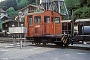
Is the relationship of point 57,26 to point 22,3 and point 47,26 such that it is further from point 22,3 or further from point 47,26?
point 22,3

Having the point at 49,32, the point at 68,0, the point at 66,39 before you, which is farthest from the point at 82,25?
the point at 68,0

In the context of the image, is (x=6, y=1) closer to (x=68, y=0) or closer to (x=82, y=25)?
(x=68, y=0)

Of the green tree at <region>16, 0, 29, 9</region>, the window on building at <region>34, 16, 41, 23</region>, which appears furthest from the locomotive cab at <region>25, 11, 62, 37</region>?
the green tree at <region>16, 0, 29, 9</region>

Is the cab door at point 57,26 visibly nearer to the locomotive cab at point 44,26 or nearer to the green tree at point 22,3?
the locomotive cab at point 44,26

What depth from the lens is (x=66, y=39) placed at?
17188 millimetres

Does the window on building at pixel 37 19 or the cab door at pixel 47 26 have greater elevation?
the window on building at pixel 37 19

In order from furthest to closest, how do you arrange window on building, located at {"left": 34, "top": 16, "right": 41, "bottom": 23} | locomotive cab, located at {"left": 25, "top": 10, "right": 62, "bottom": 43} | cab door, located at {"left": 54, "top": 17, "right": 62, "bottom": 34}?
cab door, located at {"left": 54, "top": 17, "right": 62, "bottom": 34}, window on building, located at {"left": 34, "top": 16, "right": 41, "bottom": 23}, locomotive cab, located at {"left": 25, "top": 10, "right": 62, "bottom": 43}

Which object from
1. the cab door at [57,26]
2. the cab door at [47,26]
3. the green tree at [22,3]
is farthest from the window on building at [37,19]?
the green tree at [22,3]

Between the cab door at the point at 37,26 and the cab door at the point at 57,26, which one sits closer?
the cab door at the point at 37,26

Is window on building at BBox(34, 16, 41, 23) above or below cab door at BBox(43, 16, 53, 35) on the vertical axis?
above

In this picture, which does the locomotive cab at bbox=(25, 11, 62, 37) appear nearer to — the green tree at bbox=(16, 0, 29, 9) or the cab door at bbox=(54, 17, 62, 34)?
the cab door at bbox=(54, 17, 62, 34)

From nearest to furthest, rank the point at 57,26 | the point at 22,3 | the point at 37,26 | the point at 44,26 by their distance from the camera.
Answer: the point at 44,26 < the point at 37,26 < the point at 57,26 < the point at 22,3

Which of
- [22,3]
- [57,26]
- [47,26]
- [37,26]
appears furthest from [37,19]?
[22,3]

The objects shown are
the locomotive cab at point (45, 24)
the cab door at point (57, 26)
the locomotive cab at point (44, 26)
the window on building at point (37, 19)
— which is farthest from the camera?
the cab door at point (57, 26)
